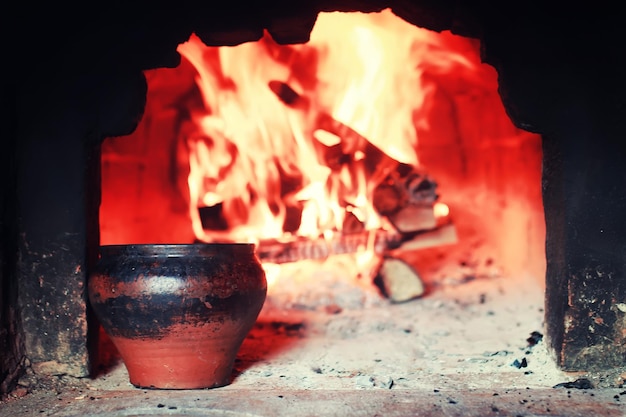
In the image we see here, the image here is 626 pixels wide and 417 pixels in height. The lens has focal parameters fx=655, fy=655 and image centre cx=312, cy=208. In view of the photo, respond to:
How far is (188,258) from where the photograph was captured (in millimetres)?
2635

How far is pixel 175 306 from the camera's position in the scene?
257 centimetres

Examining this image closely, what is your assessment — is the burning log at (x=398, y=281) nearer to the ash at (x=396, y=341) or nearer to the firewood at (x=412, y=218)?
the ash at (x=396, y=341)

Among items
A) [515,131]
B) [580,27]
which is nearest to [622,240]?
[580,27]

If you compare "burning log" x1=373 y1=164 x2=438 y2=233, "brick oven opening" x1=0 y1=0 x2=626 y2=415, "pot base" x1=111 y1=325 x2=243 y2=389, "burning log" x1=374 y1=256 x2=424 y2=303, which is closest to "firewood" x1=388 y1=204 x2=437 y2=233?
"burning log" x1=373 y1=164 x2=438 y2=233

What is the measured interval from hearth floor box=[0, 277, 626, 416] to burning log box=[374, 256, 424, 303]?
0.06 m

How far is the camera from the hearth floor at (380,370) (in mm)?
2434

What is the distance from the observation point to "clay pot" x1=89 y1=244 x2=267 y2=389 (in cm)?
258

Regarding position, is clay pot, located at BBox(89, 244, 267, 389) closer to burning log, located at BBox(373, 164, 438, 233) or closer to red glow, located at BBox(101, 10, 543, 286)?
red glow, located at BBox(101, 10, 543, 286)

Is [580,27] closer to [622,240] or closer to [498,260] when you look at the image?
[622,240]

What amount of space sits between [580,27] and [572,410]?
162cm

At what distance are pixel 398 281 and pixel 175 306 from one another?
1815mm

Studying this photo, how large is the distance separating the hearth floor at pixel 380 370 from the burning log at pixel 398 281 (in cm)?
6

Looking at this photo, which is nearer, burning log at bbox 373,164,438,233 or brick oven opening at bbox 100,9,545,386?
brick oven opening at bbox 100,9,545,386

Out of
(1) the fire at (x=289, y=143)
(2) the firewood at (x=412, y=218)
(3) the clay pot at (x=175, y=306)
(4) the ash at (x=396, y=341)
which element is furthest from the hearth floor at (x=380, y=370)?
(1) the fire at (x=289, y=143)
